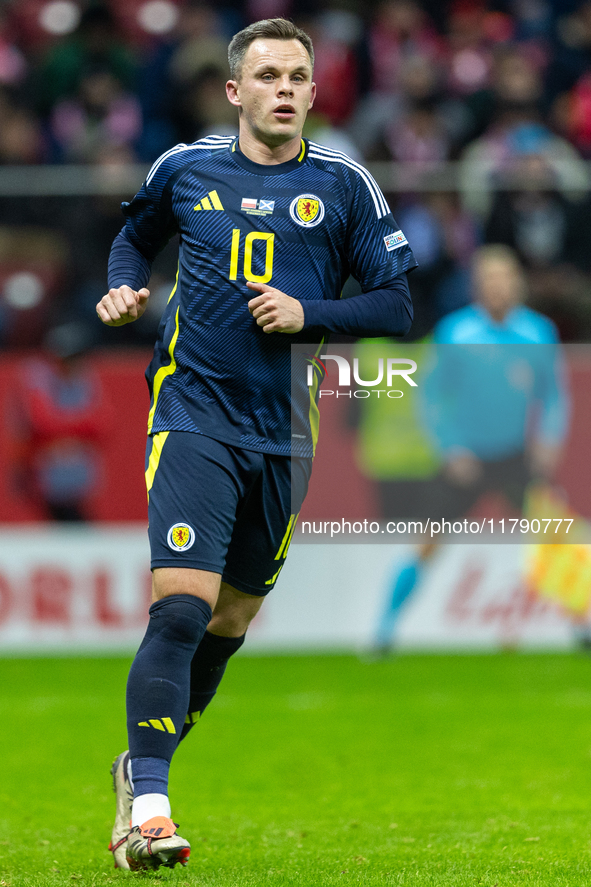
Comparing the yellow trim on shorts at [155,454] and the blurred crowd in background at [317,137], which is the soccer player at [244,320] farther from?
the blurred crowd in background at [317,137]

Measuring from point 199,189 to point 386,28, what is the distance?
10.2m

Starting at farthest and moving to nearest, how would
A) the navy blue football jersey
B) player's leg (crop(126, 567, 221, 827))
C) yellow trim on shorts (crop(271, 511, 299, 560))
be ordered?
yellow trim on shorts (crop(271, 511, 299, 560)) → the navy blue football jersey → player's leg (crop(126, 567, 221, 827))

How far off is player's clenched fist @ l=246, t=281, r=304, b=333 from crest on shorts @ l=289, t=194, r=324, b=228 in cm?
32

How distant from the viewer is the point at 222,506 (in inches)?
150

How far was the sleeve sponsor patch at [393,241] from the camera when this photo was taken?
159 inches

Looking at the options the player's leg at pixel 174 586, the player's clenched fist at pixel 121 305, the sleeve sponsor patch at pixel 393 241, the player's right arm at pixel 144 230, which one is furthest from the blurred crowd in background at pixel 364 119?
the player's leg at pixel 174 586

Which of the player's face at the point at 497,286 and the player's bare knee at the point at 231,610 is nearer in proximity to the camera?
the player's bare knee at the point at 231,610

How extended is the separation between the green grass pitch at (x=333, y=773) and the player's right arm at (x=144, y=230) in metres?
1.78

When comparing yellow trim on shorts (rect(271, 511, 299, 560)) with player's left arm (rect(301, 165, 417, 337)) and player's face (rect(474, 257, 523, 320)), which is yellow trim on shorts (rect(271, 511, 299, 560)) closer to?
player's left arm (rect(301, 165, 417, 337))

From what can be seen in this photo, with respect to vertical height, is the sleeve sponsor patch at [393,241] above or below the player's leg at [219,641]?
above

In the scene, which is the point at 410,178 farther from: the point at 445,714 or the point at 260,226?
the point at 260,226

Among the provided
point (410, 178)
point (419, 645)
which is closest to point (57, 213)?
point (410, 178)

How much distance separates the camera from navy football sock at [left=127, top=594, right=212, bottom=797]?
361 cm

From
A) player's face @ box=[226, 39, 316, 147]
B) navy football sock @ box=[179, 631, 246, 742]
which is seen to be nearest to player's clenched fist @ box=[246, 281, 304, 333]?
player's face @ box=[226, 39, 316, 147]
